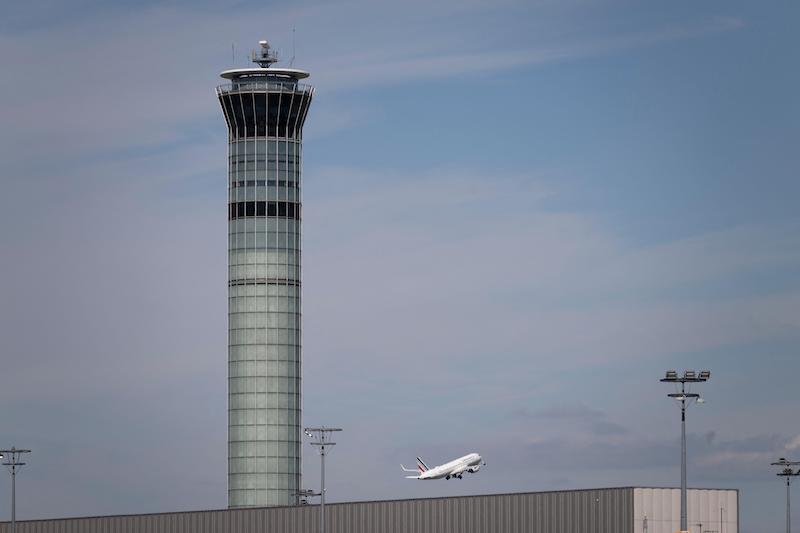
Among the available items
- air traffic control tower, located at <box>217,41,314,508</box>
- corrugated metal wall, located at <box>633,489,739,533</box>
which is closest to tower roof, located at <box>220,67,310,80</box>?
air traffic control tower, located at <box>217,41,314,508</box>

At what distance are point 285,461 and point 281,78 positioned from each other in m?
39.1

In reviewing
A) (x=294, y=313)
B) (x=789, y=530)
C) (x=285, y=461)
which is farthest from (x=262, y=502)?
(x=789, y=530)

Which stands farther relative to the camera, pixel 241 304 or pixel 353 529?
pixel 241 304

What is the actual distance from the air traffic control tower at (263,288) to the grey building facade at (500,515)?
993 inches

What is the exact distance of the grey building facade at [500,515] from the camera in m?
142

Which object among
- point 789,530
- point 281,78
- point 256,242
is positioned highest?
point 281,78

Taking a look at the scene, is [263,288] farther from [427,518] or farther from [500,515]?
[500,515]

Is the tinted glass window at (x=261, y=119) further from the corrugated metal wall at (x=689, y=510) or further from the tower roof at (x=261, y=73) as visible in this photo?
the corrugated metal wall at (x=689, y=510)

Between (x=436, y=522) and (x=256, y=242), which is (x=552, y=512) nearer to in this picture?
(x=436, y=522)

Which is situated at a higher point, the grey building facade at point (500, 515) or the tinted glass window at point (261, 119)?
the tinted glass window at point (261, 119)

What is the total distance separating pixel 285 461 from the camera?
7761 inches

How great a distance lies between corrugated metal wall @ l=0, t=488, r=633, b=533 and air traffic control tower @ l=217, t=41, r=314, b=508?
24.8 metres

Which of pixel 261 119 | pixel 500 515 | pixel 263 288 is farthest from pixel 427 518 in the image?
pixel 261 119

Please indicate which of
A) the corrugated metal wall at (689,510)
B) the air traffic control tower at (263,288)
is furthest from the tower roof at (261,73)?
the corrugated metal wall at (689,510)
